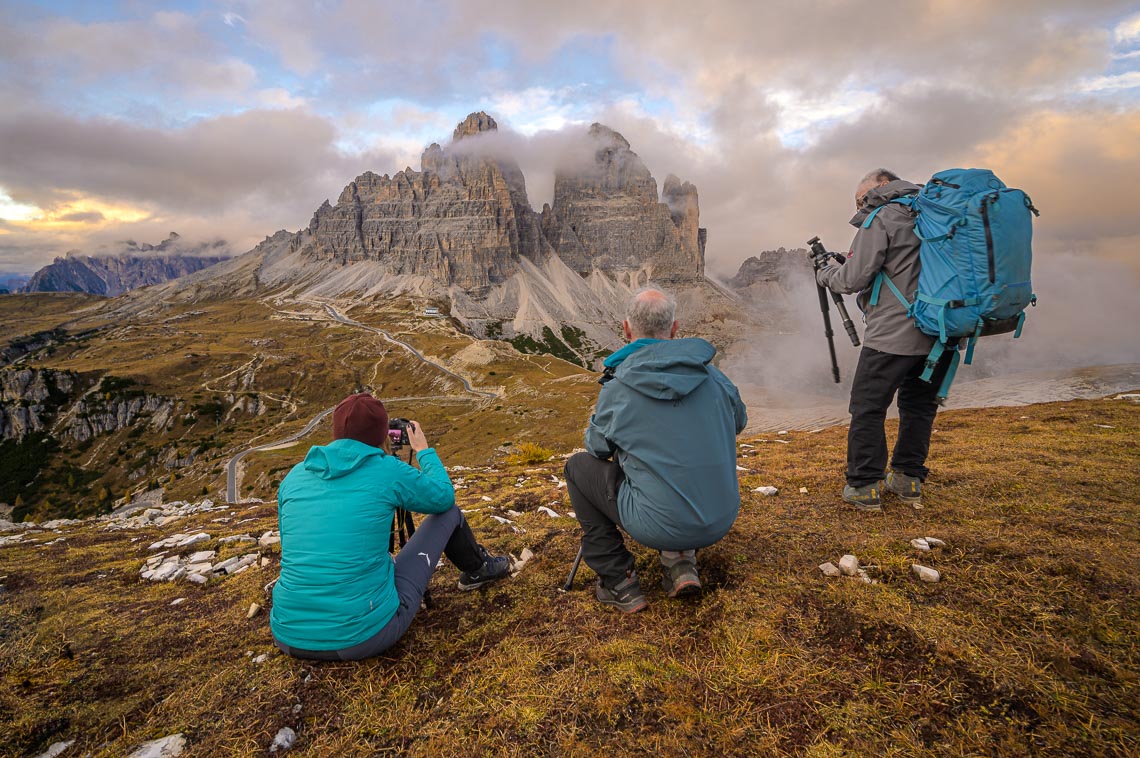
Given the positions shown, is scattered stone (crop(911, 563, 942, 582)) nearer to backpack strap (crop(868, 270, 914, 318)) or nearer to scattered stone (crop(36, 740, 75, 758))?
backpack strap (crop(868, 270, 914, 318))

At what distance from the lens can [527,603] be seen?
573cm

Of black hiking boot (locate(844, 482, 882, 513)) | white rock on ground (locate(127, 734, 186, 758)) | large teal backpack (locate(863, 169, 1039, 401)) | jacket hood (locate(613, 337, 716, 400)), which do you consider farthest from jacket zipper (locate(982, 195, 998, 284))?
white rock on ground (locate(127, 734, 186, 758))

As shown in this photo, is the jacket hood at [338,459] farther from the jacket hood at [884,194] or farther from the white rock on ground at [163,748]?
the jacket hood at [884,194]

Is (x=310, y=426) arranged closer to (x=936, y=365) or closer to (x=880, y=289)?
(x=880, y=289)

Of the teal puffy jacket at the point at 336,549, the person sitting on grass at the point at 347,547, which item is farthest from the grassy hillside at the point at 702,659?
the teal puffy jacket at the point at 336,549

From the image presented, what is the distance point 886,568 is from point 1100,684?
2.01 metres

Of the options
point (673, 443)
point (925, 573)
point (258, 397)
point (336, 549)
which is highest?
point (673, 443)

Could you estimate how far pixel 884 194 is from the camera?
289 inches

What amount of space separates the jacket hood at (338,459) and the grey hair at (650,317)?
321cm

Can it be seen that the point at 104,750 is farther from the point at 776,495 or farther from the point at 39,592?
the point at 776,495

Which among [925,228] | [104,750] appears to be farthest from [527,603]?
[925,228]

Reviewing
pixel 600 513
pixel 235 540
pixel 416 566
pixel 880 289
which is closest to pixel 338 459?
pixel 416 566

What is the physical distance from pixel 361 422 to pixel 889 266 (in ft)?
26.0

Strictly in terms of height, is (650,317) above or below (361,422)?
above
